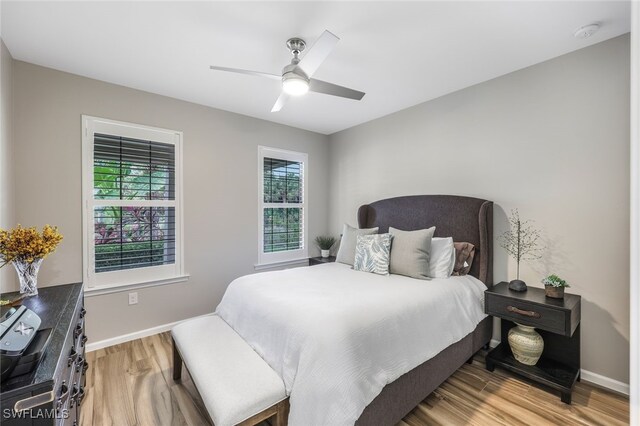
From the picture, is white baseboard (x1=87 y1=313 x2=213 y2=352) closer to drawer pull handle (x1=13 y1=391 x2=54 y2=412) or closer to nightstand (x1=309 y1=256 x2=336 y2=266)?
nightstand (x1=309 y1=256 x2=336 y2=266)

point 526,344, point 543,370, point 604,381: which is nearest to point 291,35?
point 526,344

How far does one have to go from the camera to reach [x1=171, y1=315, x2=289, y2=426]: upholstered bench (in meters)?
1.37

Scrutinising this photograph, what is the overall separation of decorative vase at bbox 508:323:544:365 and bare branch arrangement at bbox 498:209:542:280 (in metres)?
0.50

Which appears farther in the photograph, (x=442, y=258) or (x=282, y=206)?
(x=282, y=206)

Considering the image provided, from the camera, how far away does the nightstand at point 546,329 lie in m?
2.00

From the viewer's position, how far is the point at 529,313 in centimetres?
212

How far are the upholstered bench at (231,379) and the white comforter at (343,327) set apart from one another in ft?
0.25

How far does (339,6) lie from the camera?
1.74 meters

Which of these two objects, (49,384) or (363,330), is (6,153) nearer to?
(49,384)

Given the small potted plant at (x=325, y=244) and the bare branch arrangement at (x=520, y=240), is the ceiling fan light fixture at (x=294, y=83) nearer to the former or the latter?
the bare branch arrangement at (x=520, y=240)

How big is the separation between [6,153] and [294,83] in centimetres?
227

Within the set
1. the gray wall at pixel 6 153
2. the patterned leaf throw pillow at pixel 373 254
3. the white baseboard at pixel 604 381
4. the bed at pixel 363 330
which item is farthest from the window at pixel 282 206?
the white baseboard at pixel 604 381

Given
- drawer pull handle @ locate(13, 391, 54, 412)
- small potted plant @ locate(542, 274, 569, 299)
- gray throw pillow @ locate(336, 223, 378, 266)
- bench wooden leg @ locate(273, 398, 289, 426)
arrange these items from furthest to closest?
1. gray throw pillow @ locate(336, 223, 378, 266)
2. small potted plant @ locate(542, 274, 569, 299)
3. bench wooden leg @ locate(273, 398, 289, 426)
4. drawer pull handle @ locate(13, 391, 54, 412)

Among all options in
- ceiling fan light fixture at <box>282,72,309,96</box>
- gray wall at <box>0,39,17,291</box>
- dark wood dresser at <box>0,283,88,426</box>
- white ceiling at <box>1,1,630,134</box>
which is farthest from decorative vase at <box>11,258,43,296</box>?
ceiling fan light fixture at <box>282,72,309,96</box>
